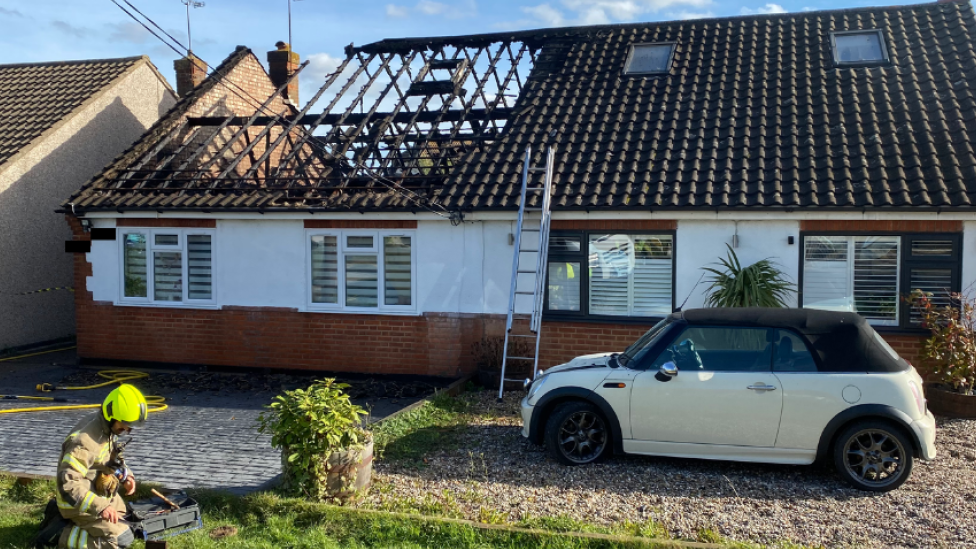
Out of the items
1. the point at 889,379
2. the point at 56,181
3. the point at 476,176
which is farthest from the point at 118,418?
the point at 56,181

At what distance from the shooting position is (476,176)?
1200 cm

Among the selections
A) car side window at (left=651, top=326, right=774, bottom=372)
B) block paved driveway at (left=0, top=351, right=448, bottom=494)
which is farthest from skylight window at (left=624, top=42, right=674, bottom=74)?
car side window at (left=651, top=326, right=774, bottom=372)

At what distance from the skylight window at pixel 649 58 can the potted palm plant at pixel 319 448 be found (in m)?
9.80

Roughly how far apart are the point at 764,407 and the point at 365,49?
12712 mm

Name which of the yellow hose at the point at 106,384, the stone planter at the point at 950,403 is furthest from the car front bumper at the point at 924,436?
the yellow hose at the point at 106,384

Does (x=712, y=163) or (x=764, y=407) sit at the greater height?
(x=712, y=163)

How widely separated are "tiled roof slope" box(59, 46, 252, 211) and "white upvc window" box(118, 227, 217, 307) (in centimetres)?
75

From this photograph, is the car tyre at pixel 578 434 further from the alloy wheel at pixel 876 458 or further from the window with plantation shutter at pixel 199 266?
the window with plantation shutter at pixel 199 266

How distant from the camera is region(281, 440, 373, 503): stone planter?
6380 millimetres

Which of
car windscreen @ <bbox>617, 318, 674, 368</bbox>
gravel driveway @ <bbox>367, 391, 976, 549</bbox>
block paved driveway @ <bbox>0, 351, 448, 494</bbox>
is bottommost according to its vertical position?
block paved driveway @ <bbox>0, 351, 448, 494</bbox>

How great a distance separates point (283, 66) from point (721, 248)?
12.2 metres

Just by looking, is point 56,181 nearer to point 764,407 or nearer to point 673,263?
point 673,263

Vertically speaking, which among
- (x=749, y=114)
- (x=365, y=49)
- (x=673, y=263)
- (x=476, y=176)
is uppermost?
(x=365, y=49)

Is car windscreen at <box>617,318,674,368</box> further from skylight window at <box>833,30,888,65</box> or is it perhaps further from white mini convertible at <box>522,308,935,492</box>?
skylight window at <box>833,30,888,65</box>
